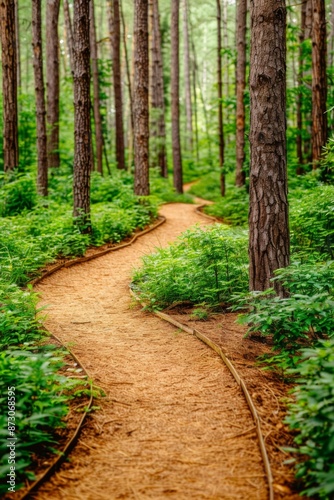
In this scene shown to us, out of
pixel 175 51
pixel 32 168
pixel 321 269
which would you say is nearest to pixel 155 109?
pixel 175 51

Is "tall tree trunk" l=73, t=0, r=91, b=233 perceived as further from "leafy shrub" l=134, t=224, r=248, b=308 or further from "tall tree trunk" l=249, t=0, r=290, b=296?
"tall tree trunk" l=249, t=0, r=290, b=296

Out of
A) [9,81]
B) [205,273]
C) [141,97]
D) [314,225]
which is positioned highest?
[9,81]

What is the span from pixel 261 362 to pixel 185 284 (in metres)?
2.13

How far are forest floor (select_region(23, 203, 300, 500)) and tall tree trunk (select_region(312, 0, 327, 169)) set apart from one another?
23.8 feet

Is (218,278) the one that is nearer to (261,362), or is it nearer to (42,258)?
(261,362)

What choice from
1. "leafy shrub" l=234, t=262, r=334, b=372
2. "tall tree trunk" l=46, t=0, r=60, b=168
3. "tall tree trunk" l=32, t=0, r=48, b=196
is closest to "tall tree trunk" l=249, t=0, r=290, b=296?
"leafy shrub" l=234, t=262, r=334, b=372

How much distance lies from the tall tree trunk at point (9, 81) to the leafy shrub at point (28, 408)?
10.2 metres

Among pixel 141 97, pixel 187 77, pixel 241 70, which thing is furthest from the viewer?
pixel 187 77

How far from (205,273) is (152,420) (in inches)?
122

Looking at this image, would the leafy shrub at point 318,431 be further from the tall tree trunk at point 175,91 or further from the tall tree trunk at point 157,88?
the tall tree trunk at point 157,88

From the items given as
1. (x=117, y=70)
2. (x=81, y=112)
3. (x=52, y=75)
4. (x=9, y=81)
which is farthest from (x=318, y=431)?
(x=117, y=70)

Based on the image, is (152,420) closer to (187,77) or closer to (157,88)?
(157,88)

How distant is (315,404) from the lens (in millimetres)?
3076

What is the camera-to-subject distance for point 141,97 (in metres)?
13.7
